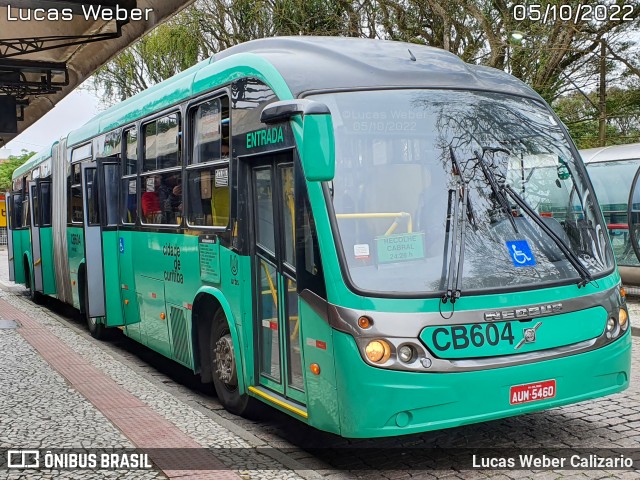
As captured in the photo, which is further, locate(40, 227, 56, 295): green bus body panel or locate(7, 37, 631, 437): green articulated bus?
locate(40, 227, 56, 295): green bus body panel

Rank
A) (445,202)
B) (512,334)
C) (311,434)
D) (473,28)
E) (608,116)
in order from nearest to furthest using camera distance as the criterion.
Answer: (512,334) → (445,202) → (311,434) → (608,116) → (473,28)

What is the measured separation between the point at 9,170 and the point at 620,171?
81.7m

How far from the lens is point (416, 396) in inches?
190

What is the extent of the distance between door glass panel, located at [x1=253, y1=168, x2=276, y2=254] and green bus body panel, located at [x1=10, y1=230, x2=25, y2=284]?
13701 millimetres

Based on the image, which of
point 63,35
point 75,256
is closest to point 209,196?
point 75,256

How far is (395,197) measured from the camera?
17.1 ft

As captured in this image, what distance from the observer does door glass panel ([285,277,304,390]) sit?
5526 millimetres

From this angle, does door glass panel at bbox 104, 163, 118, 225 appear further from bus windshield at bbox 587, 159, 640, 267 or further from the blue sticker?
bus windshield at bbox 587, 159, 640, 267

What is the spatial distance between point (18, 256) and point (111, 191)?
406 inches

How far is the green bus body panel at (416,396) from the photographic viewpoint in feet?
15.8

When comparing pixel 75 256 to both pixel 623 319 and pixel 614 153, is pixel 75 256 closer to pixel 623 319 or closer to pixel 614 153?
pixel 623 319

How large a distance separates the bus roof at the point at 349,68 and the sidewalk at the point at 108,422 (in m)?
2.56

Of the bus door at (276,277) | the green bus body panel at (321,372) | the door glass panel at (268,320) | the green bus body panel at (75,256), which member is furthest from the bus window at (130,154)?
the green bus body panel at (321,372)

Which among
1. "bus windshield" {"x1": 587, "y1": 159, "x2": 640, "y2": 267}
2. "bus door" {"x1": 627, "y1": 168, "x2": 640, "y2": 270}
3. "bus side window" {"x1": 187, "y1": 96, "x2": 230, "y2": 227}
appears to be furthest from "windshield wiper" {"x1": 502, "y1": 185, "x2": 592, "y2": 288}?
"bus windshield" {"x1": 587, "y1": 159, "x2": 640, "y2": 267}
